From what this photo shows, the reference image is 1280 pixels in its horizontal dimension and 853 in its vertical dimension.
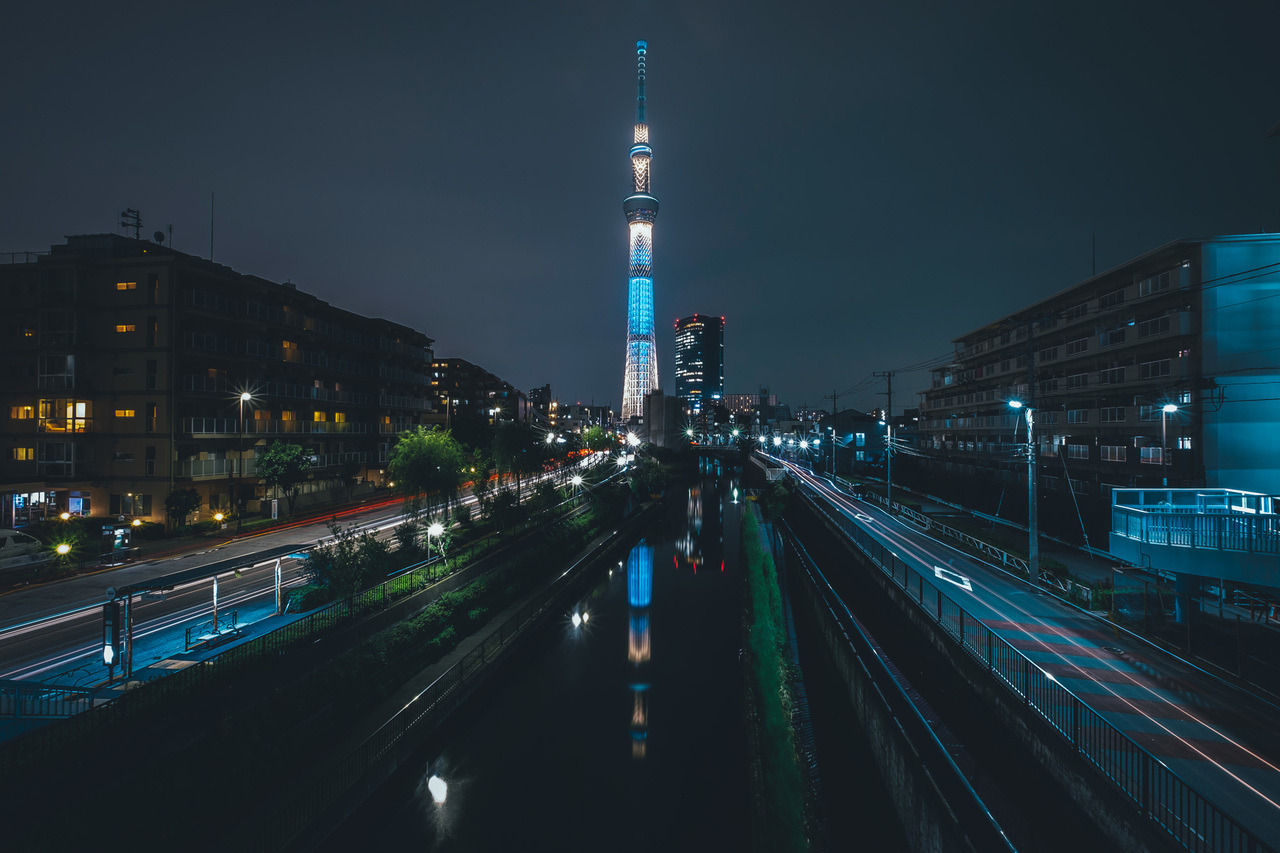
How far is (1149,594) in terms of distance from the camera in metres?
12.2

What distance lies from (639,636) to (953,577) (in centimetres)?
1130

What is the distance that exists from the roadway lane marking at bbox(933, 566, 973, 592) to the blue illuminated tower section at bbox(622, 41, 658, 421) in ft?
325

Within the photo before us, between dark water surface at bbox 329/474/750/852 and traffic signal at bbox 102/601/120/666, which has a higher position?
traffic signal at bbox 102/601/120/666

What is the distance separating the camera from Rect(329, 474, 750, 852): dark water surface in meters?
10.1

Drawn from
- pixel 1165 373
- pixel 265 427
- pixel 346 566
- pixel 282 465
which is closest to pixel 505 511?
pixel 282 465

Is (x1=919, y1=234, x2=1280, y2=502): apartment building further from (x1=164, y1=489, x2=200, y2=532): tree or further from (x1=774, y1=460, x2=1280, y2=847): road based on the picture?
(x1=164, y1=489, x2=200, y2=532): tree

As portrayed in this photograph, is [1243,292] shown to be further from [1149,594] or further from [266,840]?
[266,840]

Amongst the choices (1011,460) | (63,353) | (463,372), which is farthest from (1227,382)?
(463,372)

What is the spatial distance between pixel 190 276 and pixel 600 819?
32.1 m

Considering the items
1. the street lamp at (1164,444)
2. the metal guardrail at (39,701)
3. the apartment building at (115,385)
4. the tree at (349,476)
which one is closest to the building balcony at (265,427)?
the apartment building at (115,385)

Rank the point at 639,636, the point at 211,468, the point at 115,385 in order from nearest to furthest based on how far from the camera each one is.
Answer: the point at 639,636 → the point at 115,385 → the point at 211,468

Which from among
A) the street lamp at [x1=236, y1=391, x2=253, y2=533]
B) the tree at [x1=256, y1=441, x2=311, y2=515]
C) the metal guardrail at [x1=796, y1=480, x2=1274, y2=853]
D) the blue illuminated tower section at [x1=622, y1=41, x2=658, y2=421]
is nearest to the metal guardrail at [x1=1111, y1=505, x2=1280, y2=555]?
the metal guardrail at [x1=796, y1=480, x2=1274, y2=853]

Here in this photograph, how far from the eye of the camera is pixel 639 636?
20.6 m

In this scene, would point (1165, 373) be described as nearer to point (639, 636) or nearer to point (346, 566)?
point (639, 636)
